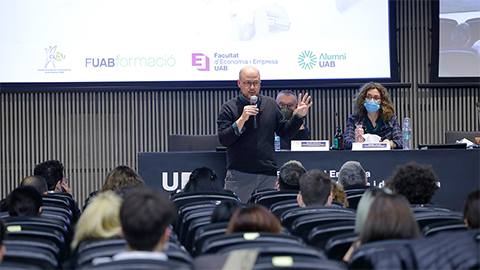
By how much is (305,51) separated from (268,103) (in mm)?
2792

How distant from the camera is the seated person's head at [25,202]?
3057mm

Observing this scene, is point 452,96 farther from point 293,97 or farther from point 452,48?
point 293,97

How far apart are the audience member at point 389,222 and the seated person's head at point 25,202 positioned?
1.97 meters

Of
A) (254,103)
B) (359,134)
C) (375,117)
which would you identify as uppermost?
(254,103)

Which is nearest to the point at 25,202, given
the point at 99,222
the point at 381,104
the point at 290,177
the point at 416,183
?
the point at 99,222

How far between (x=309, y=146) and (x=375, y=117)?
947mm

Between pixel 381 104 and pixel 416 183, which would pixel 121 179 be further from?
pixel 381 104

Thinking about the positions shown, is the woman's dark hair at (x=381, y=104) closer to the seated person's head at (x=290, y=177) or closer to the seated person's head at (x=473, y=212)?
the seated person's head at (x=290, y=177)

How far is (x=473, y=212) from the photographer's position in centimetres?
237

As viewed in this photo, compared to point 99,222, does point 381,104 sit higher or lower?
higher

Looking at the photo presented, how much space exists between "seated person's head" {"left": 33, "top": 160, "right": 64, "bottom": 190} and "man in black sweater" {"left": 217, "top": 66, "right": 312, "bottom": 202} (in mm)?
1582

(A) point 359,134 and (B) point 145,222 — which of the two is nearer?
(B) point 145,222

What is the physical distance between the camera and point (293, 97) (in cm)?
623

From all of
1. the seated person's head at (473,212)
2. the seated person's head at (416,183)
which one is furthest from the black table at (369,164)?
the seated person's head at (473,212)
